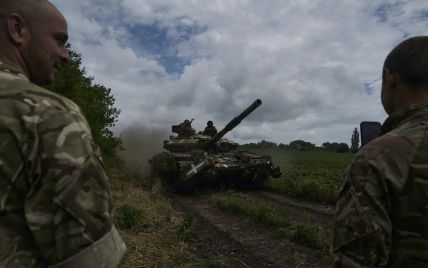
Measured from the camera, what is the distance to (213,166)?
14812mm

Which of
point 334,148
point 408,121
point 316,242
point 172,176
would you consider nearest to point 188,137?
point 172,176

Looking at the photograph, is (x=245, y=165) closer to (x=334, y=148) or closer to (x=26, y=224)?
(x=26, y=224)

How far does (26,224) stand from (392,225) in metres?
1.40

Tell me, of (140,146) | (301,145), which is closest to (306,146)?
(301,145)

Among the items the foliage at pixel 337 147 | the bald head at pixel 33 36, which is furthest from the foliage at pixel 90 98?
the foliage at pixel 337 147

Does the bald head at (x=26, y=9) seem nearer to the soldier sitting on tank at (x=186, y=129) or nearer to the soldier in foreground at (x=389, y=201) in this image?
the soldier in foreground at (x=389, y=201)

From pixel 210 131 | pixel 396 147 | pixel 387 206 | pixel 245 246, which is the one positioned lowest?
pixel 245 246

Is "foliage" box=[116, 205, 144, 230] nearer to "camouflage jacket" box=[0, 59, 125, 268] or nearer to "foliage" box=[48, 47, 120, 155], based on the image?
"foliage" box=[48, 47, 120, 155]

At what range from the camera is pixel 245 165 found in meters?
15.6

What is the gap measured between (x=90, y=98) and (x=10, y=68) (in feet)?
50.4

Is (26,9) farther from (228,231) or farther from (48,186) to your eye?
(228,231)

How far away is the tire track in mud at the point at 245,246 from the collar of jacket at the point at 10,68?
5.42 m

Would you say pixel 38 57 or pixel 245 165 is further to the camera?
pixel 245 165

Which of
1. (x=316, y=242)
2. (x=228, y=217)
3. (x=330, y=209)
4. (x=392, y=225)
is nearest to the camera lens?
(x=392, y=225)
